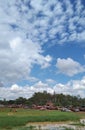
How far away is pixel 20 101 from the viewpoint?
458 feet

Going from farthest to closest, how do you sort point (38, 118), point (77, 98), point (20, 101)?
point (77, 98)
point (20, 101)
point (38, 118)

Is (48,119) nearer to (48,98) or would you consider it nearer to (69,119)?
(69,119)

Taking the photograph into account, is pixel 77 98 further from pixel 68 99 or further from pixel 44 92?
pixel 44 92

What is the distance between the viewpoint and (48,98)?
5684 inches

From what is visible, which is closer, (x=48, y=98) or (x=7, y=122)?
(x=7, y=122)

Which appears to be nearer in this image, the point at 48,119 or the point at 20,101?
the point at 48,119

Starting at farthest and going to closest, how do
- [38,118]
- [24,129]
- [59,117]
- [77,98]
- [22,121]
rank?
[77,98]
[59,117]
[38,118]
[22,121]
[24,129]

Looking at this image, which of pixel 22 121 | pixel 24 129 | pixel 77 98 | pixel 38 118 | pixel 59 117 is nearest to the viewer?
pixel 24 129

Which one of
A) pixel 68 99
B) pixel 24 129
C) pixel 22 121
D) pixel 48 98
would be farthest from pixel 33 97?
pixel 24 129

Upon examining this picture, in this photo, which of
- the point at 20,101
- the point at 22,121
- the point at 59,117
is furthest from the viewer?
the point at 20,101

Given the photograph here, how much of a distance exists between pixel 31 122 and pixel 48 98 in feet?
309

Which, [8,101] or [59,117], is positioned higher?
[8,101]

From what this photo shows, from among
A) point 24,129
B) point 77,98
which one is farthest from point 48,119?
point 77,98

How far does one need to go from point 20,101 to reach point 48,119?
86156 millimetres
